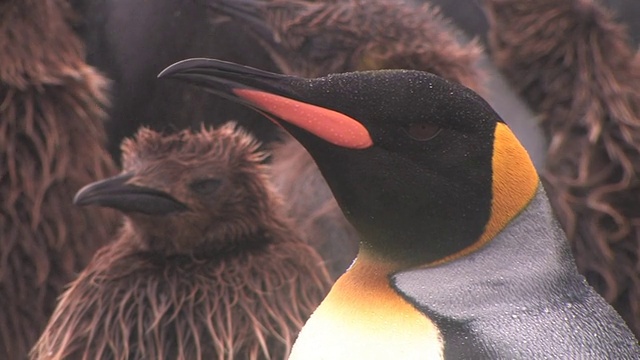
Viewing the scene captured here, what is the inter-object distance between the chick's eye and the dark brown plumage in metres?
0.32

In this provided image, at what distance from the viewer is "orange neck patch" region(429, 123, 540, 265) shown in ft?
2.72

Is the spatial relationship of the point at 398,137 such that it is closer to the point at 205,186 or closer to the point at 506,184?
the point at 506,184

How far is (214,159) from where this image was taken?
1.39 m

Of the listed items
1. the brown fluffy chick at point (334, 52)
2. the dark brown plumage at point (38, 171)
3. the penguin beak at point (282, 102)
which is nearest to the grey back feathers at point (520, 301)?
the penguin beak at point (282, 102)

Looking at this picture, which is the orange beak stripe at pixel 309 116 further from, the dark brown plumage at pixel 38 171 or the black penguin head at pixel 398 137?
the dark brown plumage at pixel 38 171

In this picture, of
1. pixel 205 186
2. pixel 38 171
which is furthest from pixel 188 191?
pixel 38 171

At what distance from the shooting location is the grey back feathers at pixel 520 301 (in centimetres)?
80

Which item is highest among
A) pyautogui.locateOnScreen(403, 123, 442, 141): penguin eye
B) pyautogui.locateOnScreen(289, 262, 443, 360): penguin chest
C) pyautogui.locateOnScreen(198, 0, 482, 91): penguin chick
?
pyautogui.locateOnScreen(403, 123, 442, 141): penguin eye

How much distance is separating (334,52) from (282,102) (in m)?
0.82

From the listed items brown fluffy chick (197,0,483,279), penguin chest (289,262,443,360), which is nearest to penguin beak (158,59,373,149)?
penguin chest (289,262,443,360)

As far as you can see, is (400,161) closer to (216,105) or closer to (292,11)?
(292,11)

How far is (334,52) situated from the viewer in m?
1.63

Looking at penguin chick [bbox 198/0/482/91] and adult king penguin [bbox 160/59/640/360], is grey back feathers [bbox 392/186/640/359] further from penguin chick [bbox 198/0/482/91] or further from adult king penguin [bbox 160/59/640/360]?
penguin chick [bbox 198/0/482/91]

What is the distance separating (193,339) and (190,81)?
56cm
